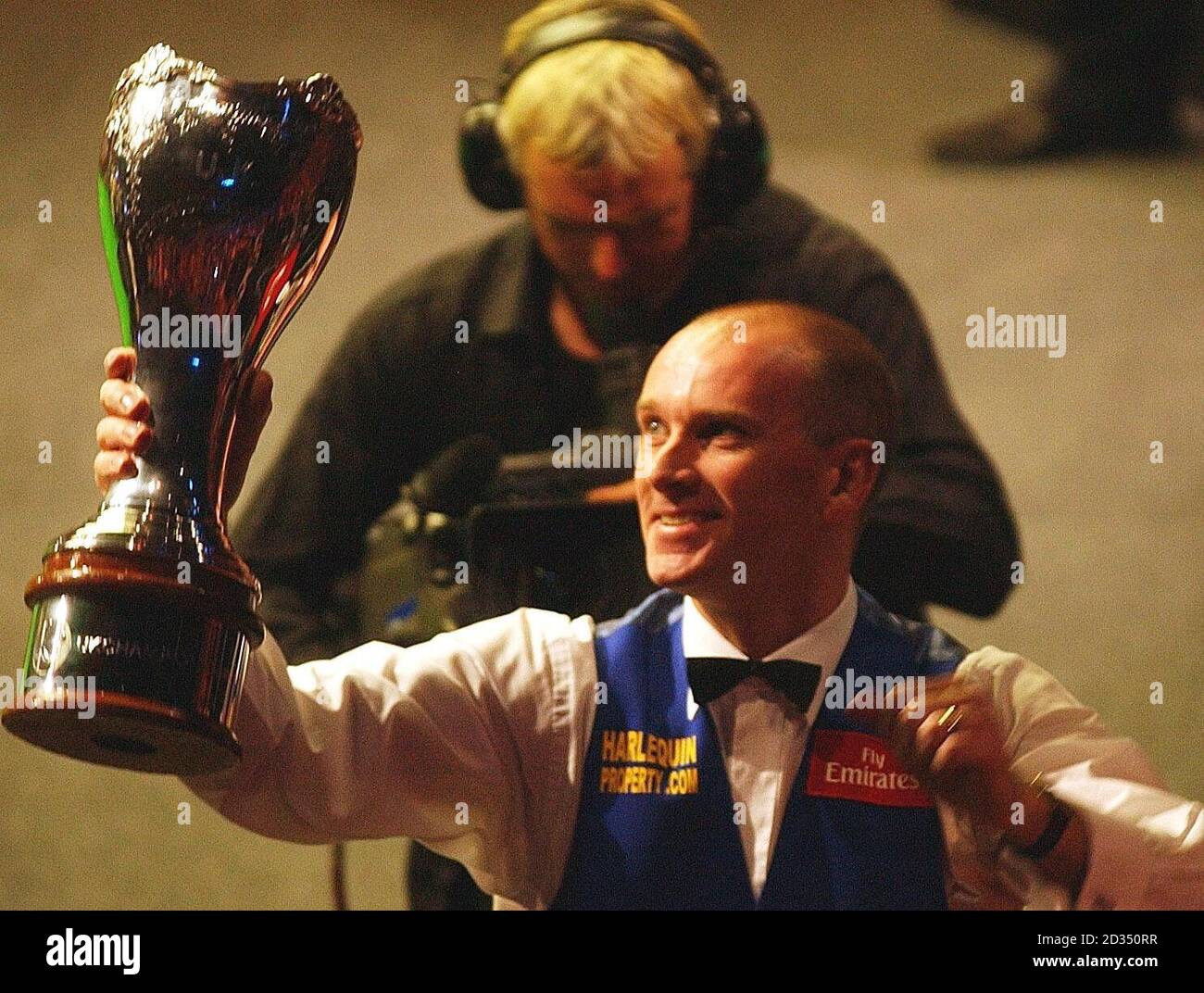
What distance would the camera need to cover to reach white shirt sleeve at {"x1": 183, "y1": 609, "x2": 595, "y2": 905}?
295 centimetres

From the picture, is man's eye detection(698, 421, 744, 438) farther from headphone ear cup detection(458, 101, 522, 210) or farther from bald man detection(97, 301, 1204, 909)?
headphone ear cup detection(458, 101, 522, 210)

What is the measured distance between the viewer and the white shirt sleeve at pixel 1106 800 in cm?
297

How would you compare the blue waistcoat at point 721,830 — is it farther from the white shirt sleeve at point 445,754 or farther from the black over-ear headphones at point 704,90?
the black over-ear headphones at point 704,90

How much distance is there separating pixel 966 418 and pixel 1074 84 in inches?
28.0

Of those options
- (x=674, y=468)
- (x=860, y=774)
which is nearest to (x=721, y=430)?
(x=674, y=468)

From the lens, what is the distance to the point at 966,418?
10.9ft

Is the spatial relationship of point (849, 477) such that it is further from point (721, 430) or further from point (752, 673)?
point (752, 673)

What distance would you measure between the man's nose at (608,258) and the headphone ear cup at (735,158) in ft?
0.63

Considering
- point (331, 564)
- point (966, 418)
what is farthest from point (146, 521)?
point (966, 418)

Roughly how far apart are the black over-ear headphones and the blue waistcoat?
1.04 m

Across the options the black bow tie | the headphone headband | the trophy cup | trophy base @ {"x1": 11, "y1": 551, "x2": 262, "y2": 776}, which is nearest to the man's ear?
the black bow tie

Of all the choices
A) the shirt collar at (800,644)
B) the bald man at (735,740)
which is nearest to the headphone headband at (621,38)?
the bald man at (735,740)
